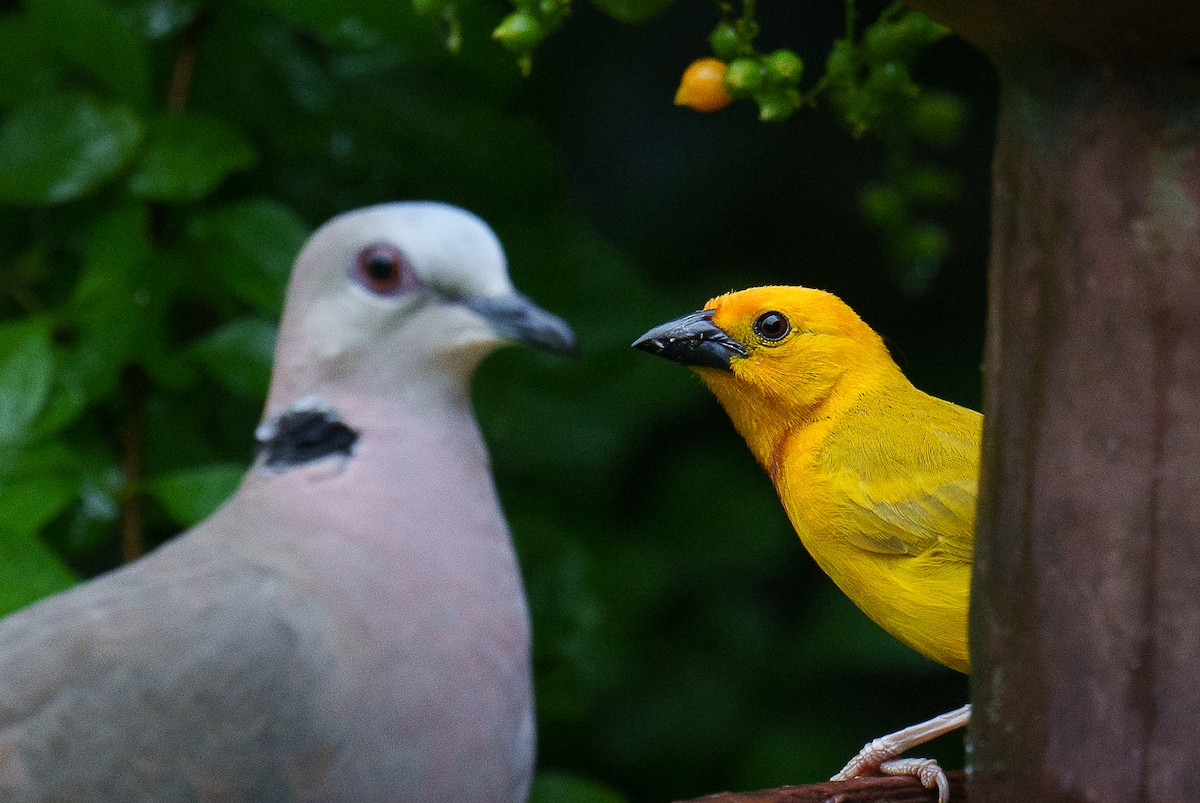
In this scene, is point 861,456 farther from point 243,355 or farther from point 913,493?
point 243,355

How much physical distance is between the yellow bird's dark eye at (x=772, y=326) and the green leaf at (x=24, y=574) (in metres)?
0.82

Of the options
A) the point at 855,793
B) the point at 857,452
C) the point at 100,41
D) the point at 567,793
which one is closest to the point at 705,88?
the point at 857,452

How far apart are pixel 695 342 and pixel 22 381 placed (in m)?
0.82

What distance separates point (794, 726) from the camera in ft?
8.96

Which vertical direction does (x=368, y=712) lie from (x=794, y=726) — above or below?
above

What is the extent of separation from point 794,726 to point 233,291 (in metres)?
1.40

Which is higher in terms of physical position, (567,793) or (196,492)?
(196,492)

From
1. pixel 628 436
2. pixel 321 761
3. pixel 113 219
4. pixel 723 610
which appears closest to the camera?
pixel 321 761

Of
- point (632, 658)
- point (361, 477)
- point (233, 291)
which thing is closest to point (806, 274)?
point (632, 658)

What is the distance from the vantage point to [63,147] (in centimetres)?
194

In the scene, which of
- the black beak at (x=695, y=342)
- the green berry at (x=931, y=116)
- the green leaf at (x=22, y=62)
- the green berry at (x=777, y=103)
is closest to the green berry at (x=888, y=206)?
the green berry at (x=931, y=116)

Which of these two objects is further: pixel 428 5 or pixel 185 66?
pixel 185 66

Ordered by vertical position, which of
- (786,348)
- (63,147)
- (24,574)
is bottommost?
(24,574)

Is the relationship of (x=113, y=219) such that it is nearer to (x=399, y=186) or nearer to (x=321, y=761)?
(x=399, y=186)
